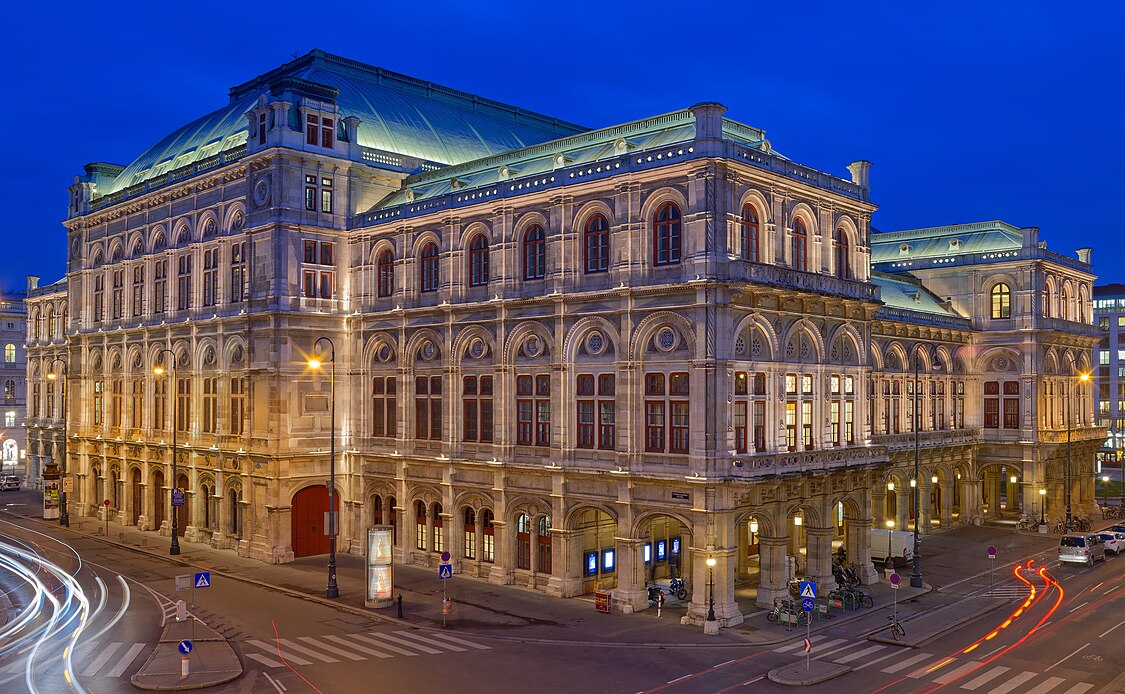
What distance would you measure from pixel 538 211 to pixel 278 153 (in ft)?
58.4

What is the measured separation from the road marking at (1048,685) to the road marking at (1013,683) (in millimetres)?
595

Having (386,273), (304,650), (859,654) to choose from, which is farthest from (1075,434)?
(304,650)

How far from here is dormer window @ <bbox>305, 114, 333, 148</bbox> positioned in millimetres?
58531

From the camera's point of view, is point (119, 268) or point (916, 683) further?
point (119, 268)

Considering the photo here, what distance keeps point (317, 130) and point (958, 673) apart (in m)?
45.0

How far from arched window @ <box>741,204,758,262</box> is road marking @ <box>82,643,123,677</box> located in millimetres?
30131

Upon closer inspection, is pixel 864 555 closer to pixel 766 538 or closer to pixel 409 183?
pixel 766 538

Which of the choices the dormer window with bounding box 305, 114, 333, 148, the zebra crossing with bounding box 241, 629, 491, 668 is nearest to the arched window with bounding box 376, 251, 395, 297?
the dormer window with bounding box 305, 114, 333, 148

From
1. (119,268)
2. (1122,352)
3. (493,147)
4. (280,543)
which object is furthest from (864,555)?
(1122,352)

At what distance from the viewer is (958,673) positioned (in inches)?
1350

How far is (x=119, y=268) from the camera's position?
73.1 meters

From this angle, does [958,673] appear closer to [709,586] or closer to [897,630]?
[897,630]

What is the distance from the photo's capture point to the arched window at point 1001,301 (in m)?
74.5

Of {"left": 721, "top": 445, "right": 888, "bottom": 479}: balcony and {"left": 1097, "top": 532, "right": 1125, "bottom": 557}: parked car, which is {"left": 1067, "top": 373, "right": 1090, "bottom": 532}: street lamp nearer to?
{"left": 1097, "top": 532, "right": 1125, "bottom": 557}: parked car
